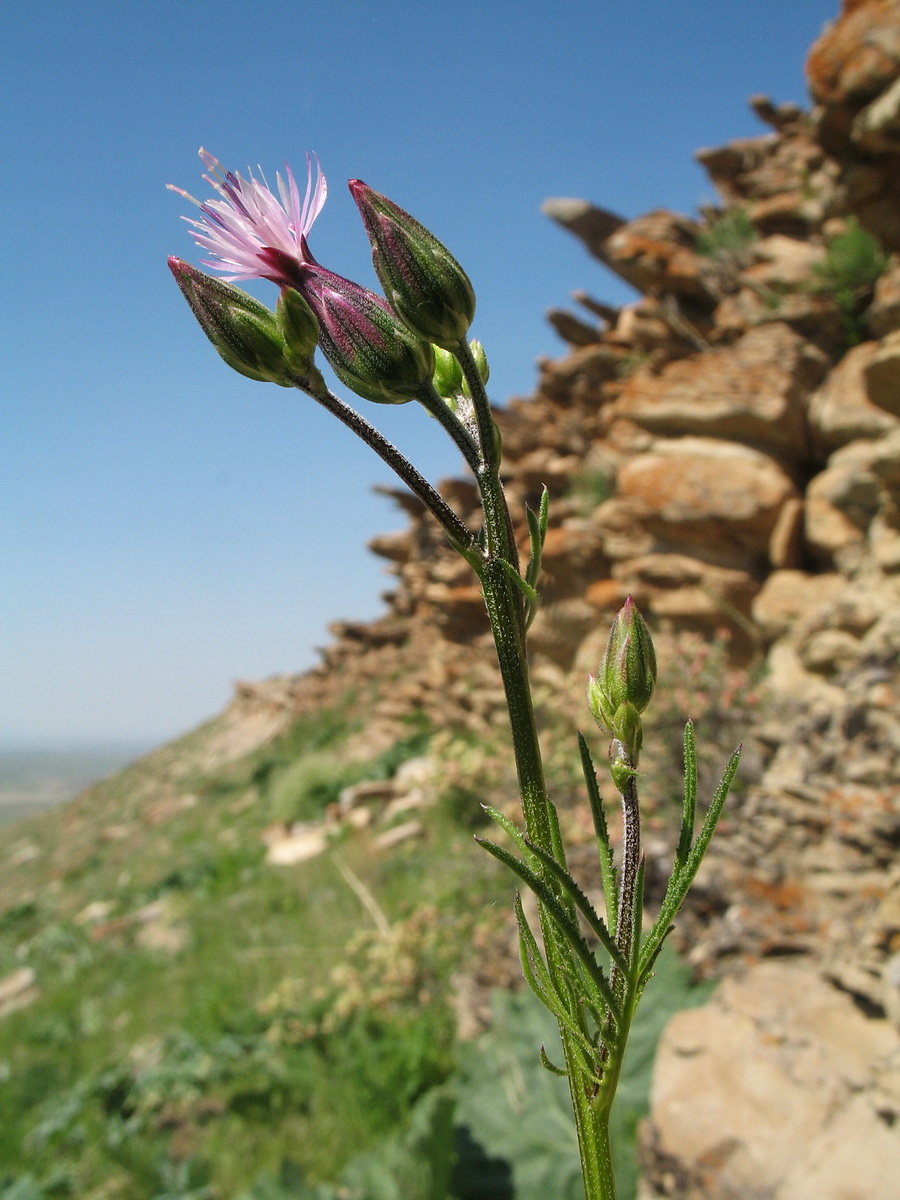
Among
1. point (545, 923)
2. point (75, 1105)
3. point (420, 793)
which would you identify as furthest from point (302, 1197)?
point (420, 793)

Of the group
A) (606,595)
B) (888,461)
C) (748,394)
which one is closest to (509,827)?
(888,461)

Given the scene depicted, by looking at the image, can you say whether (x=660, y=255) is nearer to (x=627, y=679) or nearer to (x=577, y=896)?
(x=627, y=679)

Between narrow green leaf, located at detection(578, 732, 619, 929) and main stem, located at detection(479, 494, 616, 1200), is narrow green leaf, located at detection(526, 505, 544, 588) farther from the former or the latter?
narrow green leaf, located at detection(578, 732, 619, 929)

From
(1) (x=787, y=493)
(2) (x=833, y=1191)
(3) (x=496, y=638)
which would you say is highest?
(1) (x=787, y=493)

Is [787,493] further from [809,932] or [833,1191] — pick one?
[833,1191]

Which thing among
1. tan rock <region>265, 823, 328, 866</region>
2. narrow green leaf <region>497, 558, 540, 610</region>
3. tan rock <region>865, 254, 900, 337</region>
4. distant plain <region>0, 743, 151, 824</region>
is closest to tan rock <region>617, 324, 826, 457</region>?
tan rock <region>865, 254, 900, 337</region>

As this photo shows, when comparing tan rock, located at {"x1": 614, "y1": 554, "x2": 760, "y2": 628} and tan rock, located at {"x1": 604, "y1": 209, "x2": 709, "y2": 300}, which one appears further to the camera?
tan rock, located at {"x1": 604, "y1": 209, "x2": 709, "y2": 300}
